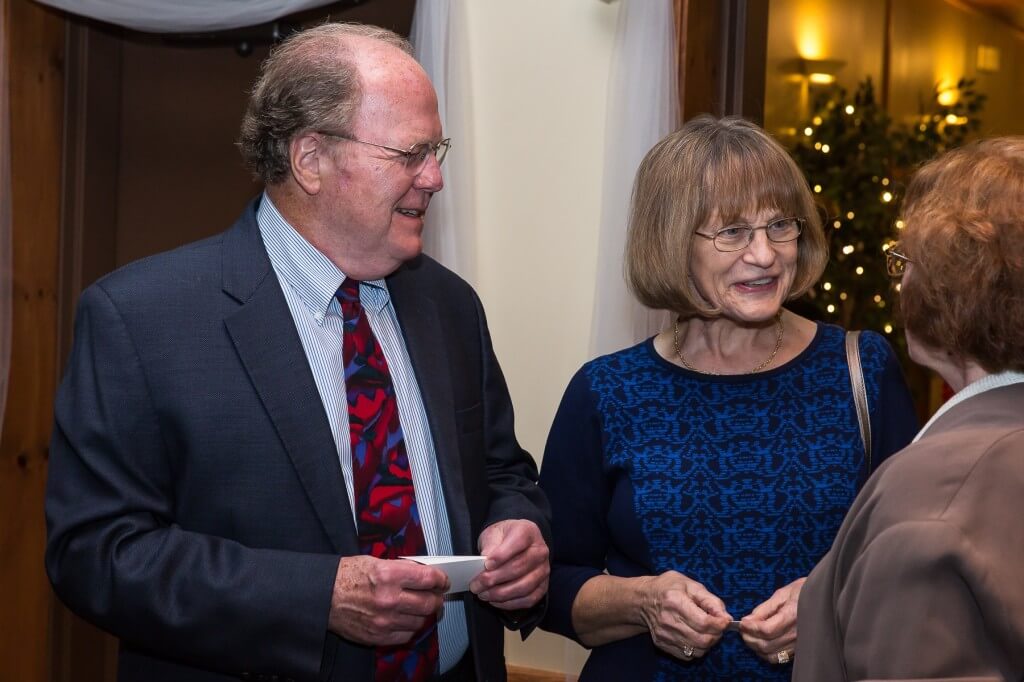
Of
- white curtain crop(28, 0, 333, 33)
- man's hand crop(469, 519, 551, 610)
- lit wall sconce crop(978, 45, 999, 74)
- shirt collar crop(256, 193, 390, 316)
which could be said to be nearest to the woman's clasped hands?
man's hand crop(469, 519, 551, 610)

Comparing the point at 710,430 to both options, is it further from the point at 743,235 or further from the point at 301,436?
the point at 301,436

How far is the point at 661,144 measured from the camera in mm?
2336

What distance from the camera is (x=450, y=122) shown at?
136 inches

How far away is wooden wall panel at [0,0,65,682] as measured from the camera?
373 cm

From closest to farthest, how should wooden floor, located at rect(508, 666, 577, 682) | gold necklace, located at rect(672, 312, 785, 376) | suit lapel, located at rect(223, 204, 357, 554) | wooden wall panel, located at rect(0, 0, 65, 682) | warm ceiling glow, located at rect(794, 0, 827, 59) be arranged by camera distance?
suit lapel, located at rect(223, 204, 357, 554) → gold necklace, located at rect(672, 312, 785, 376) → wooden floor, located at rect(508, 666, 577, 682) → wooden wall panel, located at rect(0, 0, 65, 682) → warm ceiling glow, located at rect(794, 0, 827, 59)

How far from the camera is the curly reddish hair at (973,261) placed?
1.41 m

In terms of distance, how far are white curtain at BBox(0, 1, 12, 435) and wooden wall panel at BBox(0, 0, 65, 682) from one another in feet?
0.46

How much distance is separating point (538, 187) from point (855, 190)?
109 inches

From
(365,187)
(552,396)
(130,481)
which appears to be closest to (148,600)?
(130,481)

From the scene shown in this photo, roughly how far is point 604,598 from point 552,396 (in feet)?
4.91

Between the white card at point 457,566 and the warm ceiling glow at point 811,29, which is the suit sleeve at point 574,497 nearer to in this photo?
the white card at point 457,566

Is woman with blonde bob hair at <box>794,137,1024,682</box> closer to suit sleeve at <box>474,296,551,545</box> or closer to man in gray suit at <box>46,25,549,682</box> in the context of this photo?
man in gray suit at <box>46,25,549,682</box>

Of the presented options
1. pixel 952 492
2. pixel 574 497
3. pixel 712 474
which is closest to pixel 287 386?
pixel 574 497

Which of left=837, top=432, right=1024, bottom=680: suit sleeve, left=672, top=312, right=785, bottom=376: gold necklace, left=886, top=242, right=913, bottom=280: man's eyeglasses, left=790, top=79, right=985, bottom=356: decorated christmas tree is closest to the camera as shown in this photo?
left=837, top=432, right=1024, bottom=680: suit sleeve
